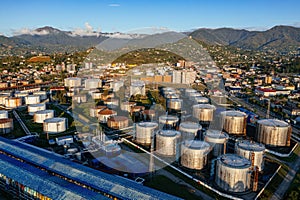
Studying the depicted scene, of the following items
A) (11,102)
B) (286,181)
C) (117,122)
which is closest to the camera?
(286,181)

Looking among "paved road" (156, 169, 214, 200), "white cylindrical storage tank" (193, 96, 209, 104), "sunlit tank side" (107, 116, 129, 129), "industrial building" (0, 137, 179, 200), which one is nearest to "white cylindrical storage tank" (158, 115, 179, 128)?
"sunlit tank side" (107, 116, 129, 129)

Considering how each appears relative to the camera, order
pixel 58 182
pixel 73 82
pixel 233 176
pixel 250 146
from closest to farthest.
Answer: pixel 58 182, pixel 233 176, pixel 250 146, pixel 73 82

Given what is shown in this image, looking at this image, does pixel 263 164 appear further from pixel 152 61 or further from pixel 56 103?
pixel 152 61

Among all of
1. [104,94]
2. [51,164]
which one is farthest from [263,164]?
[104,94]

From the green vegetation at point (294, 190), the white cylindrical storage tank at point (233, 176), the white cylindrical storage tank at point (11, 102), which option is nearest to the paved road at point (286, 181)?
the green vegetation at point (294, 190)

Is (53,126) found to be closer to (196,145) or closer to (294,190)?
(196,145)

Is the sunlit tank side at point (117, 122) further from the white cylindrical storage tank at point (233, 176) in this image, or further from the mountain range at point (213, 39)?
the mountain range at point (213, 39)

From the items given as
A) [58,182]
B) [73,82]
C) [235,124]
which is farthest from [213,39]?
[58,182]
